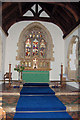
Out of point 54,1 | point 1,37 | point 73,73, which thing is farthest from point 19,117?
point 73,73

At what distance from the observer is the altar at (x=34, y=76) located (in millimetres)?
8451

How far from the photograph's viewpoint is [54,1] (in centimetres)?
702

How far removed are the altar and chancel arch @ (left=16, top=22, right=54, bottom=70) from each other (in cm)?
138

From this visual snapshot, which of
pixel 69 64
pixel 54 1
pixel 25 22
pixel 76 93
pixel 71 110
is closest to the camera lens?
pixel 71 110

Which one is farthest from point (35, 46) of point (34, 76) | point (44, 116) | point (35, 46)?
point (44, 116)

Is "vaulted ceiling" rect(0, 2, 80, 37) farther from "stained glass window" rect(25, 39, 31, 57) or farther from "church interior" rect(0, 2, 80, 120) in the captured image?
"stained glass window" rect(25, 39, 31, 57)

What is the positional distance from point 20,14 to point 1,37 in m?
2.02

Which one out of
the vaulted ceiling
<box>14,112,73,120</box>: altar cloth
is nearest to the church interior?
the vaulted ceiling

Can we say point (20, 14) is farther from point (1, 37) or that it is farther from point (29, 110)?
point (29, 110)

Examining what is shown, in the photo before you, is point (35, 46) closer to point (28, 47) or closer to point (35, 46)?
point (35, 46)

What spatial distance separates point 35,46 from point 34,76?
8.91 ft

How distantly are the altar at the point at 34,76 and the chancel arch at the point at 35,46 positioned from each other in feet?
4.53

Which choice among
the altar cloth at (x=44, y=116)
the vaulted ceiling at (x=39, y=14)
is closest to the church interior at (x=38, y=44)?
the vaulted ceiling at (x=39, y=14)

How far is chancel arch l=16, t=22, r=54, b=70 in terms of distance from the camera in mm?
10047
